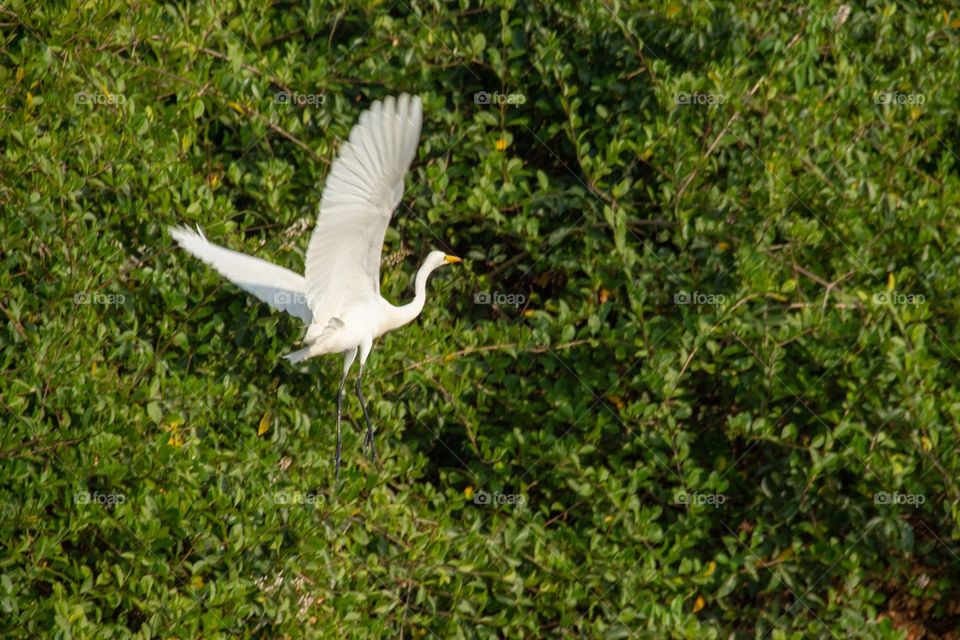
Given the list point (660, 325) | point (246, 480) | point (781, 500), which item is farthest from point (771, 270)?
point (246, 480)

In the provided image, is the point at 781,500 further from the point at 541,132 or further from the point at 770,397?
the point at 541,132

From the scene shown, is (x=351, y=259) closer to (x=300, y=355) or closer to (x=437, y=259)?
(x=300, y=355)

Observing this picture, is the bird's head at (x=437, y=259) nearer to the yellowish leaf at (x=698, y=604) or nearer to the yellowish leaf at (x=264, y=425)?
the yellowish leaf at (x=264, y=425)

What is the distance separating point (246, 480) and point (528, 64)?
231cm

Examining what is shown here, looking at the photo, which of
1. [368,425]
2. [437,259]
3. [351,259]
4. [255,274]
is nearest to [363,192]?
[351,259]

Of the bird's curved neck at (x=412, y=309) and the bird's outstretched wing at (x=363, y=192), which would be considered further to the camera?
the bird's curved neck at (x=412, y=309)

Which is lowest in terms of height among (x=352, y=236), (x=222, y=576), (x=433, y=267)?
(x=222, y=576)

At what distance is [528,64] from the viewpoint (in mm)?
6508

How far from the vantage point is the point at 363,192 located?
522 cm

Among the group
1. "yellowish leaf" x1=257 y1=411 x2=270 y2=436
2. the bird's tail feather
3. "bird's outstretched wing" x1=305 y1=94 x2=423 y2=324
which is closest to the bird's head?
"bird's outstretched wing" x1=305 y1=94 x2=423 y2=324

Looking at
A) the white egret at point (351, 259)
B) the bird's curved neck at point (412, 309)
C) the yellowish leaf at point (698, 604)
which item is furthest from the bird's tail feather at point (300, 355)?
the yellowish leaf at point (698, 604)

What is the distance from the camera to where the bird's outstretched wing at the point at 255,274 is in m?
5.46

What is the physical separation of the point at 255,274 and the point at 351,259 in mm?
361

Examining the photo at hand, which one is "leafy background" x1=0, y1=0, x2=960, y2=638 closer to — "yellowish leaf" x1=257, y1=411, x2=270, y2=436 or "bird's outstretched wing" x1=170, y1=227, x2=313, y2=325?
"yellowish leaf" x1=257, y1=411, x2=270, y2=436
